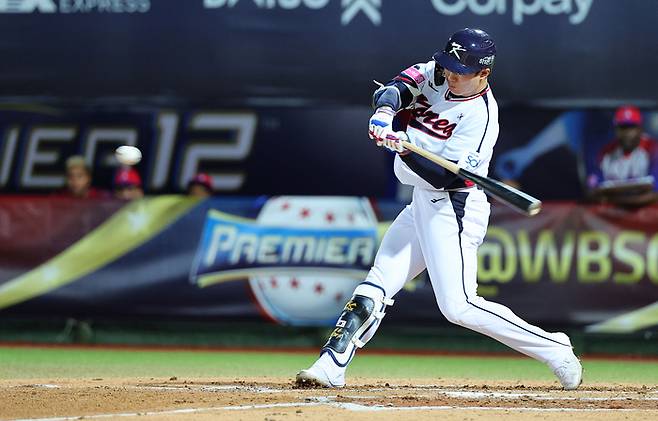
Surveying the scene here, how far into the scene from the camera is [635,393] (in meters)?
6.55

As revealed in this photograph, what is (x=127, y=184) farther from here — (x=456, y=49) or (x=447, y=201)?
(x=456, y=49)

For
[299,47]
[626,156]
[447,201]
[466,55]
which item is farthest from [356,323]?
[626,156]

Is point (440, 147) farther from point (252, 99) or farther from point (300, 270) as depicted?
point (252, 99)

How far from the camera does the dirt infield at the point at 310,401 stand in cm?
541

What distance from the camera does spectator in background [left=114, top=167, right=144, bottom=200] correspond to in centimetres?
1052

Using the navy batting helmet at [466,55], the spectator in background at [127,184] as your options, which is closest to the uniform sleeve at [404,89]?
the navy batting helmet at [466,55]

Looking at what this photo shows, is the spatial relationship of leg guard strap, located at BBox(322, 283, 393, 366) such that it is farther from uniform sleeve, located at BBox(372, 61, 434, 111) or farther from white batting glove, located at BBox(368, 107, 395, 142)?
uniform sleeve, located at BBox(372, 61, 434, 111)

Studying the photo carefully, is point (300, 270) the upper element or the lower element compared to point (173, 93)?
lower

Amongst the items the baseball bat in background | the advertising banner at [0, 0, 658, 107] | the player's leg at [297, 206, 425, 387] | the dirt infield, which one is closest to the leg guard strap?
the player's leg at [297, 206, 425, 387]

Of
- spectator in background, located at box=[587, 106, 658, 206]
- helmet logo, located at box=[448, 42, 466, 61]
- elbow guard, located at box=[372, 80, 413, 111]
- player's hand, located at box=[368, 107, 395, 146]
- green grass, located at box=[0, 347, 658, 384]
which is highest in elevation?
helmet logo, located at box=[448, 42, 466, 61]

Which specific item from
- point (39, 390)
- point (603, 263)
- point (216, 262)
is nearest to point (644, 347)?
point (603, 263)

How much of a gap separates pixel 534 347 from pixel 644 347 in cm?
356

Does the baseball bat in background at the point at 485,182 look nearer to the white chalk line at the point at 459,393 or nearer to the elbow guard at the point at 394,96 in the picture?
the elbow guard at the point at 394,96

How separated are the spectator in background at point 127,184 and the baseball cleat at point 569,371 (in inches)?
190
